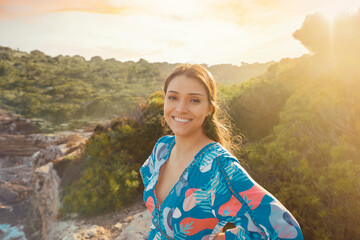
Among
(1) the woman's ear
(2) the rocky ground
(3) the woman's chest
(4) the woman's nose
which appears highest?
(4) the woman's nose

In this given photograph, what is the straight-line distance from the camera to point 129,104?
28594 millimetres

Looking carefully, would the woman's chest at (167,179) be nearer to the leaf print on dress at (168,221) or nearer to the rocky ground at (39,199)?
the leaf print on dress at (168,221)

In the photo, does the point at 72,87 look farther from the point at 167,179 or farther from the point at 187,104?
the point at 187,104

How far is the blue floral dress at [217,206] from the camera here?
0.96m

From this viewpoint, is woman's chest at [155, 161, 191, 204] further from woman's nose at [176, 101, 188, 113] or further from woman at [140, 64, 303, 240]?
woman's nose at [176, 101, 188, 113]

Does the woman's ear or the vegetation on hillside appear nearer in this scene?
the woman's ear

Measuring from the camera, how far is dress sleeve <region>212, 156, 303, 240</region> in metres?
0.94

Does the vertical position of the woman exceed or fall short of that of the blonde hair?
it falls short

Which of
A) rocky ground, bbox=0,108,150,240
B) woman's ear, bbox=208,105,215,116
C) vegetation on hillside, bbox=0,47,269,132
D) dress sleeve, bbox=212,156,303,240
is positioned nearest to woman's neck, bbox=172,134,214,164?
woman's ear, bbox=208,105,215,116

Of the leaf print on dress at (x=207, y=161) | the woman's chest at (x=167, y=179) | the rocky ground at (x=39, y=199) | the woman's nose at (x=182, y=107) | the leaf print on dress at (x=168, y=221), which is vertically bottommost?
the rocky ground at (x=39, y=199)

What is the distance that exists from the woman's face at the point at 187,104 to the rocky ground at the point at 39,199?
147 inches

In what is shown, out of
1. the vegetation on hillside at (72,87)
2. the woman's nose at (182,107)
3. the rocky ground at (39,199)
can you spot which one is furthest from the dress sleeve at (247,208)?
the vegetation on hillside at (72,87)

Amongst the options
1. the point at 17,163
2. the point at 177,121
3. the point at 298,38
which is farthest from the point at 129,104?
the point at 177,121

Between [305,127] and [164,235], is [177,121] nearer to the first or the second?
[164,235]
